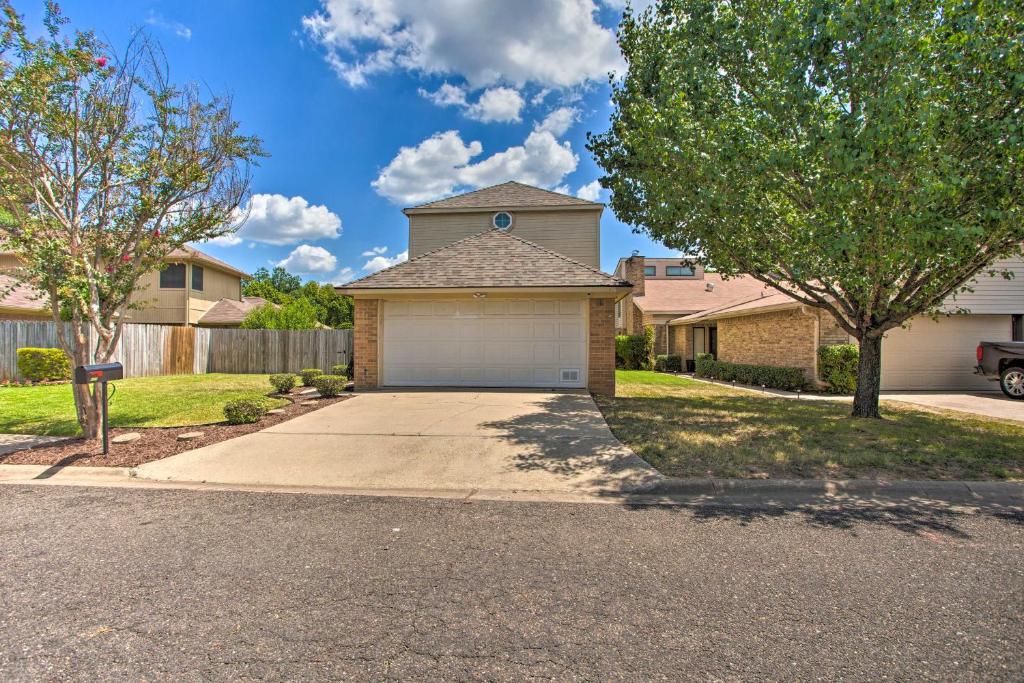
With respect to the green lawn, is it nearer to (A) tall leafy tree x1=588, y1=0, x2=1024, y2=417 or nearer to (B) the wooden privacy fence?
(B) the wooden privacy fence

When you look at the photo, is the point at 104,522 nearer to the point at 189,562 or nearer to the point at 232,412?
the point at 189,562

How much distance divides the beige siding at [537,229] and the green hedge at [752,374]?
6.01m

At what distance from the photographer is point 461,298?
12.8 metres

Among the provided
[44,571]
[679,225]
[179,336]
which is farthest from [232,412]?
[179,336]

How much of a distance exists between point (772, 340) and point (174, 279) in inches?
989

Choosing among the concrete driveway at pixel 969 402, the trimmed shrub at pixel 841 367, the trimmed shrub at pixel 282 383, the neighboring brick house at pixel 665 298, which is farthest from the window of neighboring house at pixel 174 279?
the concrete driveway at pixel 969 402

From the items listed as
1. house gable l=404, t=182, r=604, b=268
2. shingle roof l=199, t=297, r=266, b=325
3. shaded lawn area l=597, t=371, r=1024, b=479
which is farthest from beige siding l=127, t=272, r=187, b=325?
shaded lawn area l=597, t=371, r=1024, b=479

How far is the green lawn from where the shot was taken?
8641mm

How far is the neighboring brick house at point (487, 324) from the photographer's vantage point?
12.3 meters

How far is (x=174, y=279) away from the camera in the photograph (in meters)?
23.4

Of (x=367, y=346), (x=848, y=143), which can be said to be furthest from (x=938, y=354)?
(x=367, y=346)

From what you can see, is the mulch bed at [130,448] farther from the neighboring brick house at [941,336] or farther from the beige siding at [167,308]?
the beige siding at [167,308]

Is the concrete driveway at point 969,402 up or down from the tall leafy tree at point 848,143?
down

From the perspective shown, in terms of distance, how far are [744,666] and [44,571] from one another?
14.2 ft
